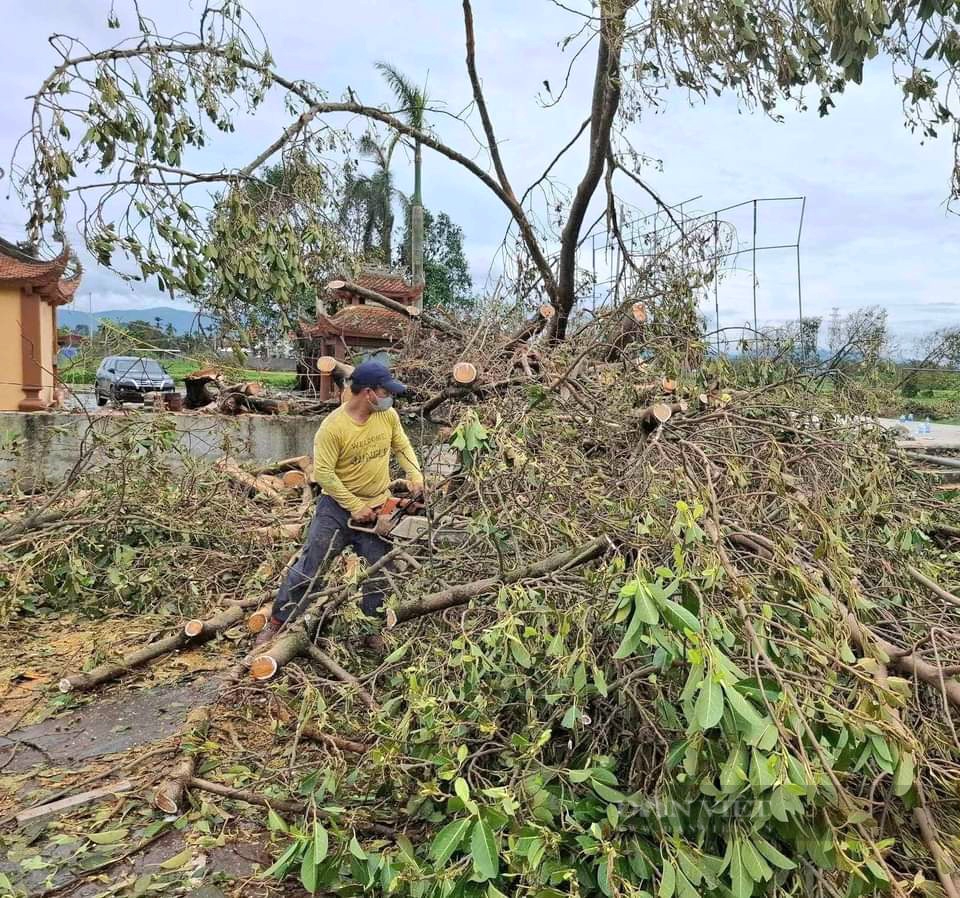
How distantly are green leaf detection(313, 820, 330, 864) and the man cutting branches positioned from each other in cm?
165

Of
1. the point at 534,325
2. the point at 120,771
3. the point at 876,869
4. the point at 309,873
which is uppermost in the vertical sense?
the point at 534,325

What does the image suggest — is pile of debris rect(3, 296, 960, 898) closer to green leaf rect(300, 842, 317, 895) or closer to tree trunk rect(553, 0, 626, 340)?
green leaf rect(300, 842, 317, 895)

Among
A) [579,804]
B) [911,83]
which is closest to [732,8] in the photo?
[911,83]

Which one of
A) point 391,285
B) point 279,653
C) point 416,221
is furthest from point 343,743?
point 416,221

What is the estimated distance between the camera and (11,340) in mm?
11242

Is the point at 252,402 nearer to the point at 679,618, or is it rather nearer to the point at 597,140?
the point at 597,140

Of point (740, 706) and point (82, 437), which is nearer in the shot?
point (740, 706)

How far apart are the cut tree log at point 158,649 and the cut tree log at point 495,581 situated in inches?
65.0

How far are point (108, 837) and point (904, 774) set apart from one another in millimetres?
2383

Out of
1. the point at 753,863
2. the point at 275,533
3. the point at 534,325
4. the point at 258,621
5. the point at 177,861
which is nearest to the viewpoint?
A: the point at 753,863

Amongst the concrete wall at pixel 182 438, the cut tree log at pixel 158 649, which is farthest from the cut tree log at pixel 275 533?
the concrete wall at pixel 182 438

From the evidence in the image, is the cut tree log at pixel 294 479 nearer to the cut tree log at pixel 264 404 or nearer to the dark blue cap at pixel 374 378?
the cut tree log at pixel 264 404

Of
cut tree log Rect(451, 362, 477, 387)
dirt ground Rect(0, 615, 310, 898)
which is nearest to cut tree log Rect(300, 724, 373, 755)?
dirt ground Rect(0, 615, 310, 898)

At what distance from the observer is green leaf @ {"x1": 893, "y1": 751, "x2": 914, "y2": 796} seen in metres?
1.65
